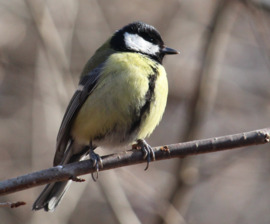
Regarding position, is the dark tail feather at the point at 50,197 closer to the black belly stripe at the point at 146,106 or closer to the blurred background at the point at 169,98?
the black belly stripe at the point at 146,106

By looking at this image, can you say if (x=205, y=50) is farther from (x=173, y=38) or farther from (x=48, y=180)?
(x=48, y=180)

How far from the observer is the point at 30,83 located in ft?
17.3

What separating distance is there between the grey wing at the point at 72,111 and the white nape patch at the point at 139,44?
0.34 metres

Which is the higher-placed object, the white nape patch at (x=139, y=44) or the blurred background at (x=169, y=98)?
the white nape patch at (x=139, y=44)

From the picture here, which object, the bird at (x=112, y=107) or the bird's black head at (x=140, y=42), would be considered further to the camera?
the bird's black head at (x=140, y=42)

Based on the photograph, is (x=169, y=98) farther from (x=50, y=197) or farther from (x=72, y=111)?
(x=50, y=197)

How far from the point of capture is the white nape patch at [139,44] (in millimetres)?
3441

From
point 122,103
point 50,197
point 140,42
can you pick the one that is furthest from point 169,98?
point 50,197

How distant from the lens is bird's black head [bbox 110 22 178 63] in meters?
3.45

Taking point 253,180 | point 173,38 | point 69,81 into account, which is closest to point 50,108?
point 69,81

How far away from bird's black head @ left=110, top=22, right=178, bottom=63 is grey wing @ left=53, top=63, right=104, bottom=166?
33 centimetres

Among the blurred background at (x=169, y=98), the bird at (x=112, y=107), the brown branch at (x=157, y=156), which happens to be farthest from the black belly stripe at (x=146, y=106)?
the blurred background at (x=169, y=98)

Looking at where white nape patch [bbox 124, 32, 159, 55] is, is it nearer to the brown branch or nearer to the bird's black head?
the bird's black head

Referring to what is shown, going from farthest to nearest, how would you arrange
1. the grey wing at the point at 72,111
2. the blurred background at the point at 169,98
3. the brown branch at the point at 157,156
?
1. the blurred background at the point at 169,98
2. the grey wing at the point at 72,111
3. the brown branch at the point at 157,156
